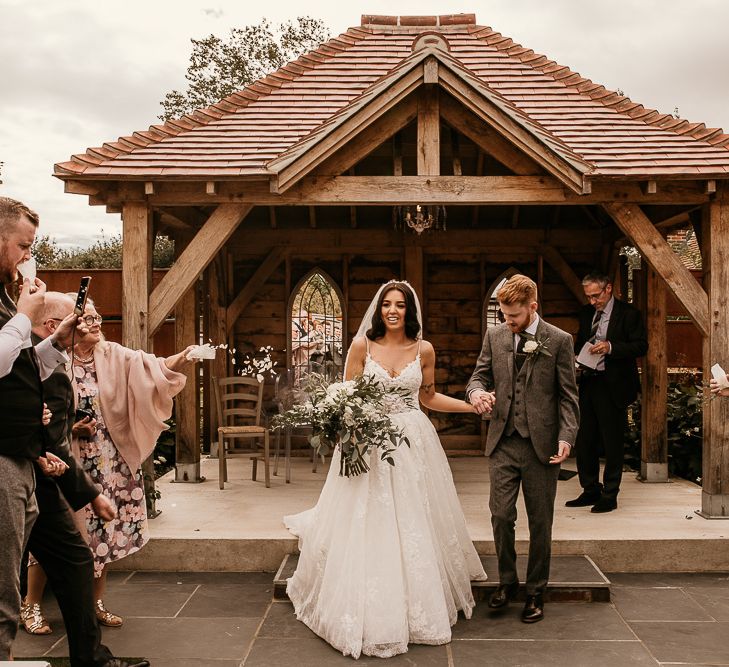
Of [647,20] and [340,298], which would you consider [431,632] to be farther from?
[647,20]

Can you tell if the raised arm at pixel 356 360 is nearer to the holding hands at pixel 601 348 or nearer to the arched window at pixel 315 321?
the holding hands at pixel 601 348

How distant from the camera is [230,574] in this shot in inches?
241

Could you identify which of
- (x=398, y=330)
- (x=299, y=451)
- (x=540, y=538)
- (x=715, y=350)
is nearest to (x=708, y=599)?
(x=540, y=538)

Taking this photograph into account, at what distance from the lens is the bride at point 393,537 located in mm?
4539

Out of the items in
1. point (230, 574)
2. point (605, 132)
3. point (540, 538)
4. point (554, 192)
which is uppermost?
point (605, 132)

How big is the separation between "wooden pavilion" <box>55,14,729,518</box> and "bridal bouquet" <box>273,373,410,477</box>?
2375 millimetres

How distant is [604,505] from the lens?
23.0ft

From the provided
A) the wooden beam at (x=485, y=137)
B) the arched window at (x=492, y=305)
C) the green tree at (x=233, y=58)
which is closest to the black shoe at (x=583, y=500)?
the wooden beam at (x=485, y=137)

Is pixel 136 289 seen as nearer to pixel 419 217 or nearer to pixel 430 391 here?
pixel 430 391

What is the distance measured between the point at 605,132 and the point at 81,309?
19.3 ft

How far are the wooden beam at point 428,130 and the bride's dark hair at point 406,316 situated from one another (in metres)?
1.84

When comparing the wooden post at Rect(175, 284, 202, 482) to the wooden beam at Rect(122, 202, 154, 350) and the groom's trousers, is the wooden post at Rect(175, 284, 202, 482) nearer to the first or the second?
the wooden beam at Rect(122, 202, 154, 350)

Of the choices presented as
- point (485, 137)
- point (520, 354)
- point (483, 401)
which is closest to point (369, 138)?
point (485, 137)

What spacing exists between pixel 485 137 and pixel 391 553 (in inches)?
150
